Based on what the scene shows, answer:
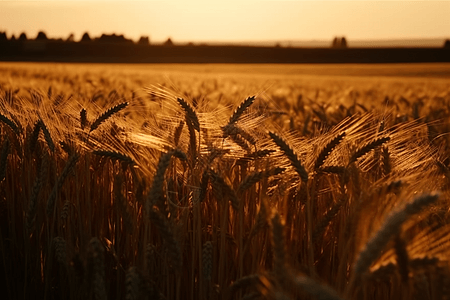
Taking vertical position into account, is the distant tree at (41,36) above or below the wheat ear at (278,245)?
above

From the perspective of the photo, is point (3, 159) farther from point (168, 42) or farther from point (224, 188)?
point (168, 42)

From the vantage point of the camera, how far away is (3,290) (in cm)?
220

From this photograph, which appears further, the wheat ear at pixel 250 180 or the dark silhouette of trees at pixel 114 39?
the dark silhouette of trees at pixel 114 39

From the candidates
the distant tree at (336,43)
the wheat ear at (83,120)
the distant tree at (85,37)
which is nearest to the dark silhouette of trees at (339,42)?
the distant tree at (336,43)

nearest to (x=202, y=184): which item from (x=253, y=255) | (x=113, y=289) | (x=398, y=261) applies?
(x=253, y=255)

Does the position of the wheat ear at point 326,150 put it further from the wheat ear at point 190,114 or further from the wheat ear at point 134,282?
the wheat ear at point 134,282

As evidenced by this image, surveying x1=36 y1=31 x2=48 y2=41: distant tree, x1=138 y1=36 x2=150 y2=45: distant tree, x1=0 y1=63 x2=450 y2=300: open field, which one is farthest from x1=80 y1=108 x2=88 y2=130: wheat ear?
x1=138 y1=36 x2=150 y2=45: distant tree

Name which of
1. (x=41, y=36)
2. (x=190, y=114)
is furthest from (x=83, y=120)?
(x=41, y=36)

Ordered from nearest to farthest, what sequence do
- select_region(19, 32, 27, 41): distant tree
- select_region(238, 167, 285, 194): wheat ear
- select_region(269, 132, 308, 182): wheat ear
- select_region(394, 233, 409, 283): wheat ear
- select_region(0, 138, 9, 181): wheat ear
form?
select_region(394, 233, 409, 283): wheat ear, select_region(269, 132, 308, 182): wheat ear, select_region(238, 167, 285, 194): wheat ear, select_region(0, 138, 9, 181): wheat ear, select_region(19, 32, 27, 41): distant tree

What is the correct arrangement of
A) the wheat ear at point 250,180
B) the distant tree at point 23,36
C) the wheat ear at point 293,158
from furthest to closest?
1. the distant tree at point 23,36
2. the wheat ear at point 250,180
3. the wheat ear at point 293,158

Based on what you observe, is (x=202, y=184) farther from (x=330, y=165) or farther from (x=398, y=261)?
(x=398, y=261)

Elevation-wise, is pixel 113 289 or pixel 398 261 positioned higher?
pixel 398 261

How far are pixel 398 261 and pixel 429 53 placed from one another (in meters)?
39.8

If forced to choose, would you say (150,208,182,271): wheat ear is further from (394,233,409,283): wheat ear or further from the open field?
(394,233,409,283): wheat ear
